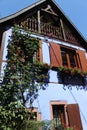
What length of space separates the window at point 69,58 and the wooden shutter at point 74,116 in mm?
2562

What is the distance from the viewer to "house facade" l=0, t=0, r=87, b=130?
8805mm

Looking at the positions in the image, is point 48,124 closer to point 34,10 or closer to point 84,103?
point 84,103

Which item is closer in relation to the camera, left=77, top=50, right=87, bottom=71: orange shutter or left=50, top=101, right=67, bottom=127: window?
left=50, top=101, right=67, bottom=127: window

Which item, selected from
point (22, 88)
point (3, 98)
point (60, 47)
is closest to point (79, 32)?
point (60, 47)

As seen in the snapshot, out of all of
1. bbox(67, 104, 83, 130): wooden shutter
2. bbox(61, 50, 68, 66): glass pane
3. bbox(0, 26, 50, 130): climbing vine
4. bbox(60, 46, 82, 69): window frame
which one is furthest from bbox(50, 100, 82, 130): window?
bbox(60, 46, 82, 69): window frame

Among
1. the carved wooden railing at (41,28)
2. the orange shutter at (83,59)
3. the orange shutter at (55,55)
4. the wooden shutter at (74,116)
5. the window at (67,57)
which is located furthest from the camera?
the orange shutter at (83,59)

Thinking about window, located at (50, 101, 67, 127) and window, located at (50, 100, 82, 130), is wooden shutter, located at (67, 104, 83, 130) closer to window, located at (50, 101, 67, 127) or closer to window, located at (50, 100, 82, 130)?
window, located at (50, 100, 82, 130)

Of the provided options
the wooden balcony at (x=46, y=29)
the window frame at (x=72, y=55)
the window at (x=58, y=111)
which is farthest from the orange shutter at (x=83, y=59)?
the window at (x=58, y=111)

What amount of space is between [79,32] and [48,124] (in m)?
6.89

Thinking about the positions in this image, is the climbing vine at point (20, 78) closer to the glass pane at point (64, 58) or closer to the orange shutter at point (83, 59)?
the glass pane at point (64, 58)

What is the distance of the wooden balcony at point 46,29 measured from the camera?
10.5 meters

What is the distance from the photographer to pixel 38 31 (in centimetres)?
1052

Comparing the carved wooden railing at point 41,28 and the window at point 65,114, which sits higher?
the carved wooden railing at point 41,28

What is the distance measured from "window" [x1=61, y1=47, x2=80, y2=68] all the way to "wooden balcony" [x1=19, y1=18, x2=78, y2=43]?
0.67 m
